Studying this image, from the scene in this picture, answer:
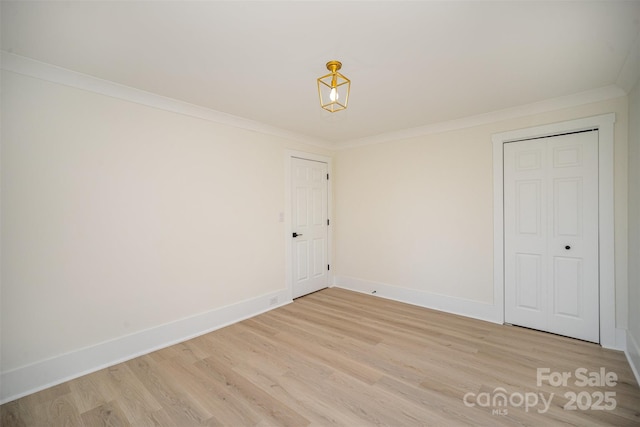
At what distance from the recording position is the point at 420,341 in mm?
2941

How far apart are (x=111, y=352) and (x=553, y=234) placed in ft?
15.1

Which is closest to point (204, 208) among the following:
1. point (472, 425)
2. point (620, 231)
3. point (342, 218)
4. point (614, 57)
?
point (342, 218)

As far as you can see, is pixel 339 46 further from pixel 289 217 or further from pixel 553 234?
pixel 553 234

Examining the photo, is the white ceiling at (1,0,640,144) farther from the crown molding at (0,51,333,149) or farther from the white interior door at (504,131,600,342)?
the white interior door at (504,131,600,342)

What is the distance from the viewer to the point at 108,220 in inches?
101

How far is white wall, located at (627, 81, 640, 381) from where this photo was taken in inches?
92.7

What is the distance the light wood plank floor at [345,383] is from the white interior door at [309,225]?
→ 1315 mm

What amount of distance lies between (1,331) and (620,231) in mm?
5318

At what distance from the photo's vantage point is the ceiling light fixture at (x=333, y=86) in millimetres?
2096

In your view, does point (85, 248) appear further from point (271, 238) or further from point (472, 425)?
point (472, 425)

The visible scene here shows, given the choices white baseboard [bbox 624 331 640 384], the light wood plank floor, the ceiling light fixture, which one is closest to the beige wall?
→ white baseboard [bbox 624 331 640 384]

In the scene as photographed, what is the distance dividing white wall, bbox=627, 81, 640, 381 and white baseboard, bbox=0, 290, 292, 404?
Result: 380 cm

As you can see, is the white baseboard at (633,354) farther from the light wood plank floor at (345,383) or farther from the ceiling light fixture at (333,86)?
the ceiling light fixture at (333,86)

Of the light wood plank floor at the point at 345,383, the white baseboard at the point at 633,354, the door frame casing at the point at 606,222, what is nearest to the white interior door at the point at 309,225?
the light wood plank floor at the point at 345,383
